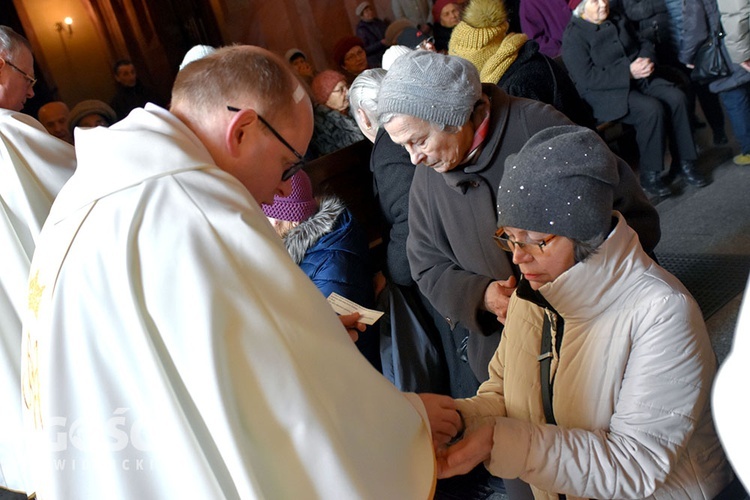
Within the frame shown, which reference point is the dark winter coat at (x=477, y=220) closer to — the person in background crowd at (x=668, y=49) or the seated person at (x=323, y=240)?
the seated person at (x=323, y=240)

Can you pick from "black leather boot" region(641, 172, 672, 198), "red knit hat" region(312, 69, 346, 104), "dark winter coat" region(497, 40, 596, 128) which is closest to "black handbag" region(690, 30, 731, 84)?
"black leather boot" region(641, 172, 672, 198)

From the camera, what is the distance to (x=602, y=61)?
228 inches

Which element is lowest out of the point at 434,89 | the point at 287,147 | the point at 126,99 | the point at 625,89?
the point at 625,89

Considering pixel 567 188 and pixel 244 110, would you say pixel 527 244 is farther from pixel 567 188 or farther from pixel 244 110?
pixel 244 110

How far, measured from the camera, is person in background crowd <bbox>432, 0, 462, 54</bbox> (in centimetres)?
764

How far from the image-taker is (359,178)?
4.22 m

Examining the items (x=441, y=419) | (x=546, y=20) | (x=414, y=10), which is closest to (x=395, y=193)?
(x=441, y=419)

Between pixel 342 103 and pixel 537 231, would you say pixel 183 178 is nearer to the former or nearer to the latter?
pixel 537 231

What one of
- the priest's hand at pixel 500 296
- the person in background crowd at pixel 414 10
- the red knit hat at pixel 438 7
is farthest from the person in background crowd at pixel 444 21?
the priest's hand at pixel 500 296

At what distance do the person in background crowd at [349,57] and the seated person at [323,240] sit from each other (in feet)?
14.4

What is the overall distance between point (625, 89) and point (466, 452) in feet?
15.1

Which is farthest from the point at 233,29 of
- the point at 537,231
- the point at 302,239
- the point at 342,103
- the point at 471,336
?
the point at 537,231

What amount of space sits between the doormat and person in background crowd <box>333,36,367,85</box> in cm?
388

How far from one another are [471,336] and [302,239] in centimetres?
84
